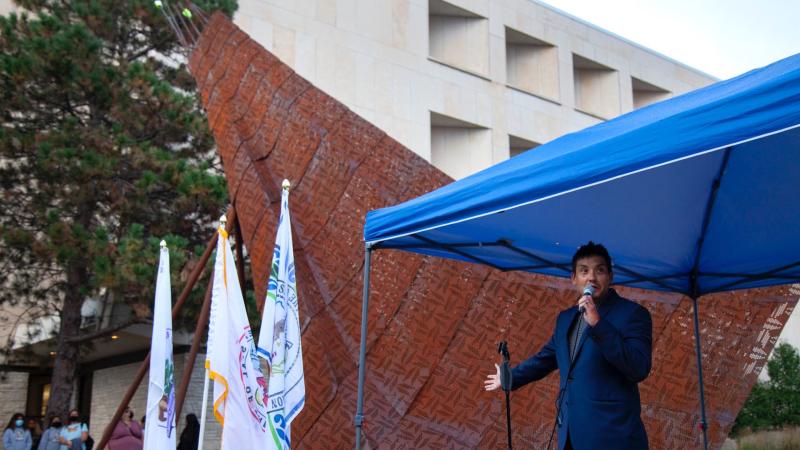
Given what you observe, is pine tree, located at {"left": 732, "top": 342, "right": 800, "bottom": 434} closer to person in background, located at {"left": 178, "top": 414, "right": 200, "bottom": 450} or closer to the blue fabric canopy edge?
person in background, located at {"left": 178, "top": 414, "right": 200, "bottom": 450}

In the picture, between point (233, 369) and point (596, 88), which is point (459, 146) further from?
point (233, 369)

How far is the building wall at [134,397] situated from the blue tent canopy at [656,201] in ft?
33.8

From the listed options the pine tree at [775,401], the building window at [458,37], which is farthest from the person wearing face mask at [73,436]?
the pine tree at [775,401]

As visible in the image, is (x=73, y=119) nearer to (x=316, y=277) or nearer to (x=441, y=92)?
(x=316, y=277)

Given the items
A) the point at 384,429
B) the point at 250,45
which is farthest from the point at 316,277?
the point at 250,45

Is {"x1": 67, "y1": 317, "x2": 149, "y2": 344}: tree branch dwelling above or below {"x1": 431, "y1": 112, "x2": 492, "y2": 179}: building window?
below

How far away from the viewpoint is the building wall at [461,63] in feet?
53.1

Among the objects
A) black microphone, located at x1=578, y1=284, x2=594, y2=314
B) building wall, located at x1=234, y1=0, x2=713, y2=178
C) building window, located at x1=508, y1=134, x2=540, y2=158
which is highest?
building wall, located at x1=234, y1=0, x2=713, y2=178

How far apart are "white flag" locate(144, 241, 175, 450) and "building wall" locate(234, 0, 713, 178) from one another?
10.0 m

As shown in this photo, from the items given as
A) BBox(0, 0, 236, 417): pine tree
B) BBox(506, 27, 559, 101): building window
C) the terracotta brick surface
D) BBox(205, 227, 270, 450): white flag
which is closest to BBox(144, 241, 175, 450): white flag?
BBox(205, 227, 270, 450): white flag

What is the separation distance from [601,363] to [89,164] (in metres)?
8.80

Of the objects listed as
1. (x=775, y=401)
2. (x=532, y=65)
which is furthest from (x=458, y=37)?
(x=775, y=401)

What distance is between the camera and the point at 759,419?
17031 millimetres

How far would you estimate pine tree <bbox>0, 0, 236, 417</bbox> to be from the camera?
33.1 ft
